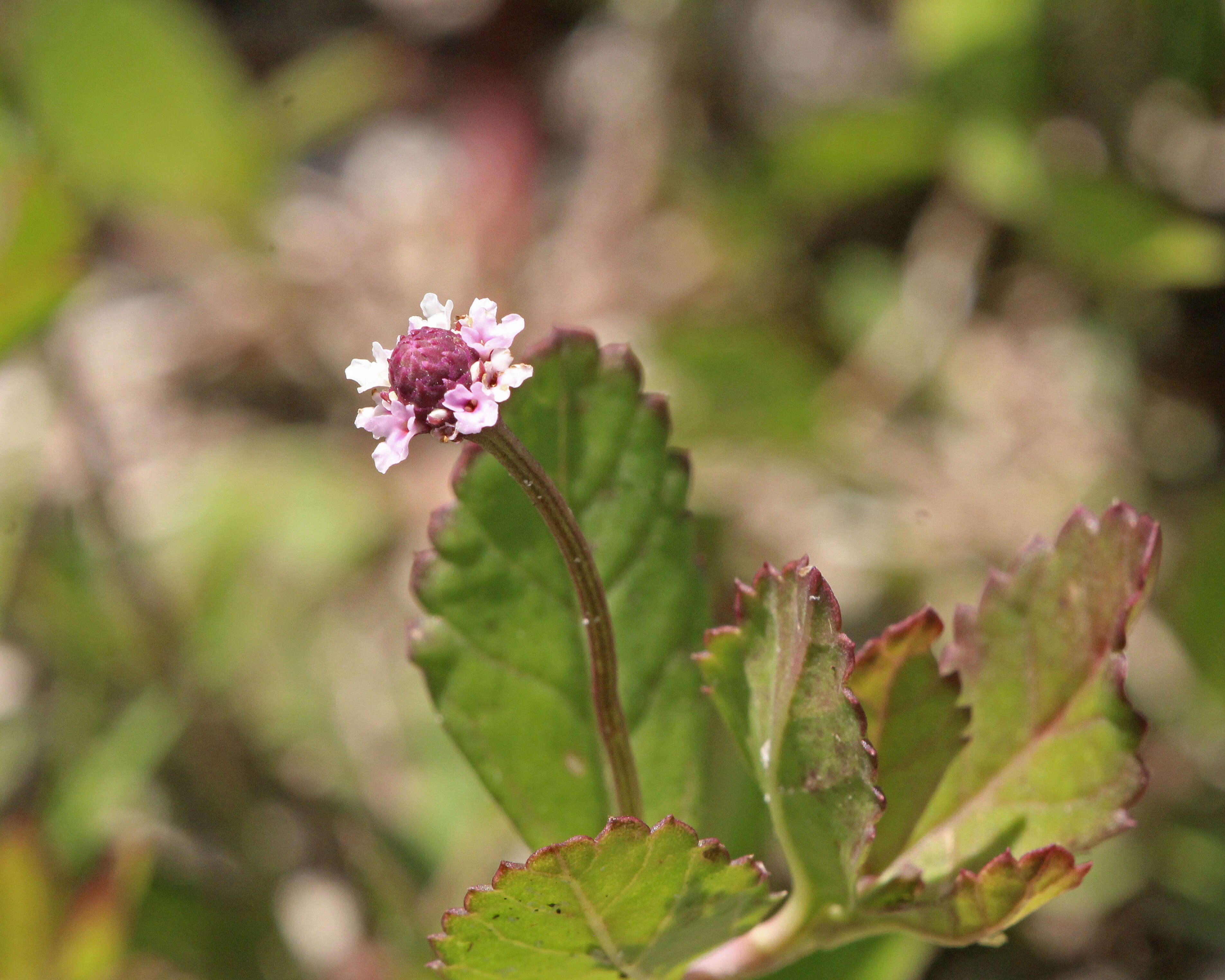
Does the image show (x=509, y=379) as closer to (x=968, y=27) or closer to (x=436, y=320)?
(x=436, y=320)

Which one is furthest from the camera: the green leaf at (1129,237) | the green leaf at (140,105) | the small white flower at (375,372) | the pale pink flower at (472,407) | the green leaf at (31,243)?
the green leaf at (140,105)

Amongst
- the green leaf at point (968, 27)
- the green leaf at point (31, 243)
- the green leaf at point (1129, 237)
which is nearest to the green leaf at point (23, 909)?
the green leaf at point (31, 243)

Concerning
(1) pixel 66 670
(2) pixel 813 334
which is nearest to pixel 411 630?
(1) pixel 66 670

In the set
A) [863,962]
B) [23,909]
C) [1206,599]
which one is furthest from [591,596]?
[1206,599]

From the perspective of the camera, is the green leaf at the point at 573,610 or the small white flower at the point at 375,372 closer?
the small white flower at the point at 375,372

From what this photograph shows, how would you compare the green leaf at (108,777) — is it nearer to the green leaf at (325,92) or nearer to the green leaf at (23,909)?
the green leaf at (23,909)

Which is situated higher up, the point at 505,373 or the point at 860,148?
the point at 860,148
